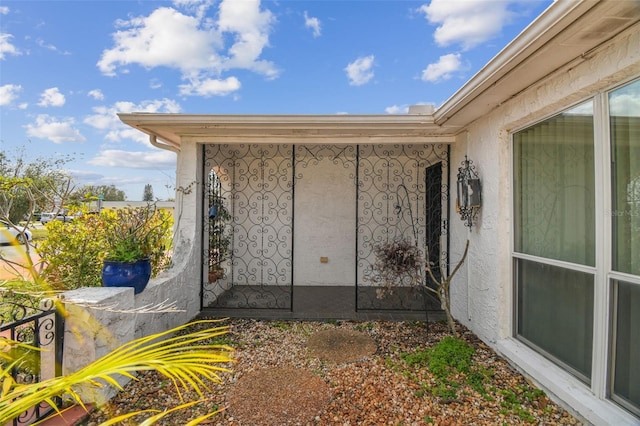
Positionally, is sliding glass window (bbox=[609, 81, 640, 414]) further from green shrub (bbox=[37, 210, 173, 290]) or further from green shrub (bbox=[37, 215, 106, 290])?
green shrub (bbox=[37, 215, 106, 290])

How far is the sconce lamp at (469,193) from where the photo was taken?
13.8ft

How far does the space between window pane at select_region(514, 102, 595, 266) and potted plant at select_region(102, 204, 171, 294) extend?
4.59 meters

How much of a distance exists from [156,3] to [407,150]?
5.79 metres

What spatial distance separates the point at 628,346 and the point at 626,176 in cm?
135

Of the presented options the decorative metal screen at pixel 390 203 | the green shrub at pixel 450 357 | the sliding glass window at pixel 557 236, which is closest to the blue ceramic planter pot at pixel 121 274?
the green shrub at pixel 450 357

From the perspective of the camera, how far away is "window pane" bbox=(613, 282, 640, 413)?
2275 mm

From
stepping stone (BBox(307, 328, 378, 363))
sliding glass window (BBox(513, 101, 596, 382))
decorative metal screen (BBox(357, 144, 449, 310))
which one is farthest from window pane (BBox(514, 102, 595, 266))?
decorative metal screen (BBox(357, 144, 449, 310))

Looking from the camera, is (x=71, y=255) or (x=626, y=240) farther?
(x=71, y=255)

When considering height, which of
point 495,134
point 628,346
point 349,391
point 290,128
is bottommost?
point 349,391

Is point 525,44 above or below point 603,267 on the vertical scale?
above

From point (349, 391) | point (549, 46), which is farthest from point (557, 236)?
point (349, 391)

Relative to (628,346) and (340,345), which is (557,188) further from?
(340,345)

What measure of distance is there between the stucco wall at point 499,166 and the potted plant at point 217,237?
185 inches

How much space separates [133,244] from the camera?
3654mm
